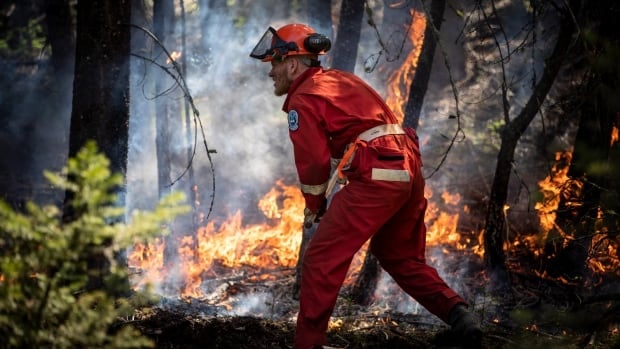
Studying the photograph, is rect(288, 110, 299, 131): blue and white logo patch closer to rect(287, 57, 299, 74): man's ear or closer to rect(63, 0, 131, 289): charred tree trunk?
rect(287, 57, 299, 74): man's ear

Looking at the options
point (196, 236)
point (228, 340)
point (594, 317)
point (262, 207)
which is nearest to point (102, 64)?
point (228, 340)

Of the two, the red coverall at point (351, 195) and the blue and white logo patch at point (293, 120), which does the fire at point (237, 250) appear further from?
the blue and white logo patch at point (293, 120)

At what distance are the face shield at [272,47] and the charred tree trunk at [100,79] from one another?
46.2 inches

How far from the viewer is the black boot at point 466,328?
3459 millimetres

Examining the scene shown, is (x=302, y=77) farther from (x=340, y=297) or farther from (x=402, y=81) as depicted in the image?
(x=402, y=81)

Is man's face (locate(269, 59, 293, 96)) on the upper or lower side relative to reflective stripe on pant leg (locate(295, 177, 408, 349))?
upper

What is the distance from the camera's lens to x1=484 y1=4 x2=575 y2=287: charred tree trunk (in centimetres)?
670

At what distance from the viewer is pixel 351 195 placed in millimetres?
3521

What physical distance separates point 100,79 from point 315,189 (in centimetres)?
210

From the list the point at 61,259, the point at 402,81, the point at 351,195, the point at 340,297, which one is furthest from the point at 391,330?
the point at 402,81

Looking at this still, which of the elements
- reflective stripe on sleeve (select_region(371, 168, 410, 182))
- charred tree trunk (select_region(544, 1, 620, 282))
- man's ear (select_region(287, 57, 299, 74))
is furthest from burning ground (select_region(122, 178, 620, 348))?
man's ear (select_region(287, 57, 299, 74))

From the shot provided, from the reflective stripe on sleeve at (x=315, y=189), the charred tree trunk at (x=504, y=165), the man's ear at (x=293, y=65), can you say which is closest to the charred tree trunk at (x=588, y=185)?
the charred tree trunk at (x=504, y=165)

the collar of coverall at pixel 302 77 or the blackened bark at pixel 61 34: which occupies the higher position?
the blackened bark at pixel 61 34

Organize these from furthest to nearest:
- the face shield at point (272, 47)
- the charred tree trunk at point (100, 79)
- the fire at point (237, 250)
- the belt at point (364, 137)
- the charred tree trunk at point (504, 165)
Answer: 1. the fire at point (237, 250)
2. the charred tree trunk at point (504, 165)
3. the charred tree trunk at point (100, 79)
4. the face shield at point (272, 47)
5. the belt at point (364, 137)
